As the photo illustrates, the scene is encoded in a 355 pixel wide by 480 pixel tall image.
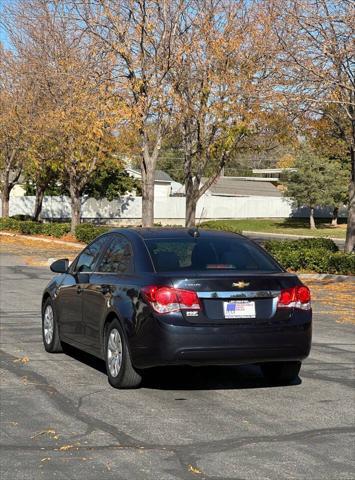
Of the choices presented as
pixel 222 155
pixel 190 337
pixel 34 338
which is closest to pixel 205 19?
pixel 222 155

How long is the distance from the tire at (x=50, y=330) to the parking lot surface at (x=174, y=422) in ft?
0.43

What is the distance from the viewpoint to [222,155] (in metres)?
25.2

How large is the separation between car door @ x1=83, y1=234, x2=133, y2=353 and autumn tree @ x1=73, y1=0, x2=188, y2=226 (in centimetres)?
1402

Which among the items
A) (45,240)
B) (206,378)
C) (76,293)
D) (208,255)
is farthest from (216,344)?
(45,240)

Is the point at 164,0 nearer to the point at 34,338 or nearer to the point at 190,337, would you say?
the point at 34,338

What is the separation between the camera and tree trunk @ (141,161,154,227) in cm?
2556

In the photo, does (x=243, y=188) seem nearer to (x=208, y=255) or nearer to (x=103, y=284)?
(x=103, y=284)

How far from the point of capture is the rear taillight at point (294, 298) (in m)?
7.60

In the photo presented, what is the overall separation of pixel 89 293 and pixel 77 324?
1.77 feet

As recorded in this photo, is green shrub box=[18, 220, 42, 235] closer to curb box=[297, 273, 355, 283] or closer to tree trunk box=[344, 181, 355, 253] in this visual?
tree trunk box=[344, 181, 355, 253]

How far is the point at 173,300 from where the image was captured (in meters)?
7.33

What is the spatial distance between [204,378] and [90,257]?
6.57 ft

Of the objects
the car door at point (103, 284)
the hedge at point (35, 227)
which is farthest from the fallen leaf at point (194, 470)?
the hedge at point (35, 227)

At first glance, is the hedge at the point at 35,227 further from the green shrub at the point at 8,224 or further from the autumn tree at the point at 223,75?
the autumn tree at the point at 223,75
